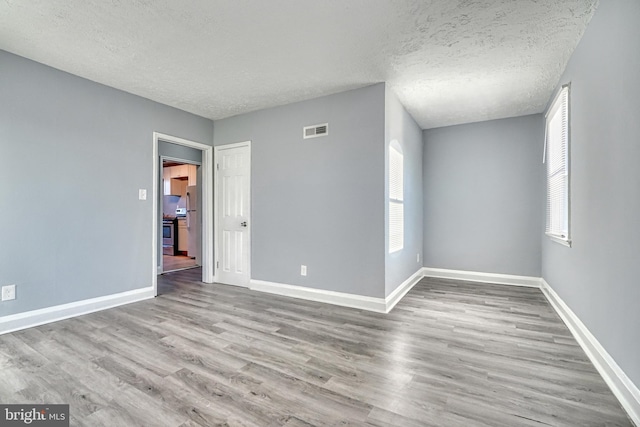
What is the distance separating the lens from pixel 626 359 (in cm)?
171

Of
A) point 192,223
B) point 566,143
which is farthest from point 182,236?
point 566,143

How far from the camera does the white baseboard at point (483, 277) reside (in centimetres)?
452

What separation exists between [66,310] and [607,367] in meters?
4.69

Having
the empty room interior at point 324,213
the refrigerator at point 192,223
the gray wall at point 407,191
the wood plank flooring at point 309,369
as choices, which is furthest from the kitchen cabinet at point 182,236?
the gray wall at point 407,191

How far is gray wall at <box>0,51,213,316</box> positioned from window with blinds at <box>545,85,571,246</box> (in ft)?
15.8

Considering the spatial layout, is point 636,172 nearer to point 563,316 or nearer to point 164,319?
point 563,316

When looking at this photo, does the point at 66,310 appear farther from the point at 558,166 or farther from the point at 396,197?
the point at 558,166

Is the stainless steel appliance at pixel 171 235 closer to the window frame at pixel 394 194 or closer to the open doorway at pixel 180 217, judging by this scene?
the open doorway at pixel 180 217

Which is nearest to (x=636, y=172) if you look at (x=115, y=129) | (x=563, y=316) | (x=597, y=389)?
(x=597, y=389)

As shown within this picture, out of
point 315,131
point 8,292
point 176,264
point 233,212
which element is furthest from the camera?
point 176,264

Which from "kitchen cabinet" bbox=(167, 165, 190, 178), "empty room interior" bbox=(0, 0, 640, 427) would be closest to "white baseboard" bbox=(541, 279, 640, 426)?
"empty room interior" bbox=(0, 0, 640, 427)

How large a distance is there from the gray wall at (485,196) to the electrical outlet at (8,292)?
5429 mm

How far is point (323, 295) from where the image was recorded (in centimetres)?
367

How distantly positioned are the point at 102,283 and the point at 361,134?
347 cm
